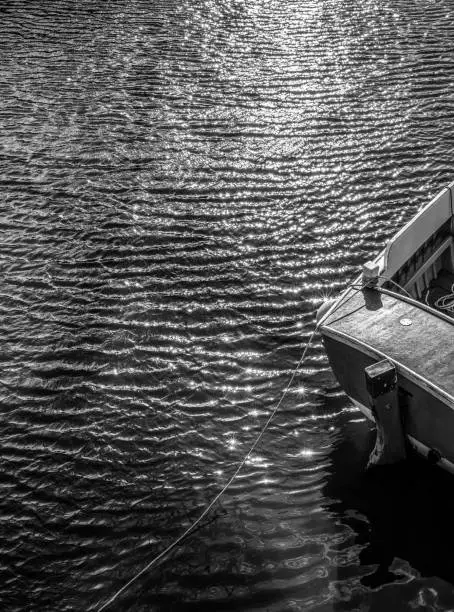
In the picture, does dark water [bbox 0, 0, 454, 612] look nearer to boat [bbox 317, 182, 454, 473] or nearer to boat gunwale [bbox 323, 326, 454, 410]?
boat [bbox 317, 182, 454, 473]

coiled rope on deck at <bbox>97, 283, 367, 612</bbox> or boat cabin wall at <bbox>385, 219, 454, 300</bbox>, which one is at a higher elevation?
boat cabin wall at <bbox>385, 219, 454, 300</bbox>

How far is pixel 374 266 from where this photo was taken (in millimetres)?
14445

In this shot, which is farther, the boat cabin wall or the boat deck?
the boat cabin wall

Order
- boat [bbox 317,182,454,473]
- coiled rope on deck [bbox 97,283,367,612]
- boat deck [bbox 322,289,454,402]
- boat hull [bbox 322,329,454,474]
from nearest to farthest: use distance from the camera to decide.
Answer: coiled rope on deck [bbox 97,283,367,612] < boat hull [bbox 322,329,454,474] < boat [bbox 317,182,454,473] < boat deck [bbox 322,289,454,402]

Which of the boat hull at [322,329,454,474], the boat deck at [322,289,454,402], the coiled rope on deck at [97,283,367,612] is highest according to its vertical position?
the boat deck at [322,289,454,402]

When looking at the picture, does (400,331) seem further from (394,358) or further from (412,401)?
(412,401)

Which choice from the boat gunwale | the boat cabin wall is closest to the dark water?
the boat gunwale

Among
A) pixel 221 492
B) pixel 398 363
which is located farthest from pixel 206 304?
pixel 398 363

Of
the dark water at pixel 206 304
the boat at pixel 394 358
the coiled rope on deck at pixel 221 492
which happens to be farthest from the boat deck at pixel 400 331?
the dark water at pixel 206 304

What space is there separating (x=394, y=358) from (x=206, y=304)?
663cm

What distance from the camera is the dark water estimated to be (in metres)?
12.4

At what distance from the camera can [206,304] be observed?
719 inches

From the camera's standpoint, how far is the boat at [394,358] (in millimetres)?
12352

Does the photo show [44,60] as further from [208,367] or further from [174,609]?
[174,609]
